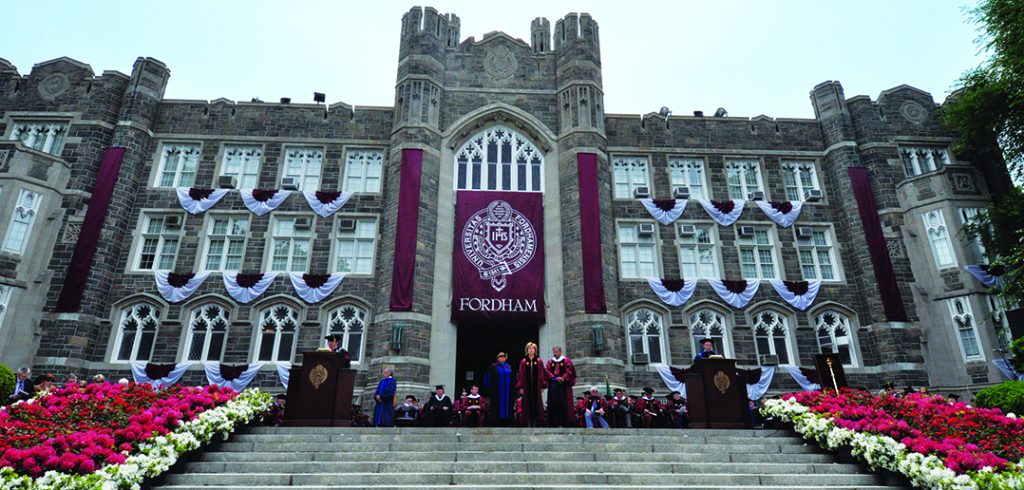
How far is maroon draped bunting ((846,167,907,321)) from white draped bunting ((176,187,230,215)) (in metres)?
23.4

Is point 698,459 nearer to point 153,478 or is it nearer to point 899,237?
point 153,478

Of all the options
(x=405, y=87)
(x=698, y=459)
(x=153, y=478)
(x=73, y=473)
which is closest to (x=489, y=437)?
(x=698, y=459)

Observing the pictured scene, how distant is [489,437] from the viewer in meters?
10.7

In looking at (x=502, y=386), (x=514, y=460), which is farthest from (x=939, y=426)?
(x=502, y=386)

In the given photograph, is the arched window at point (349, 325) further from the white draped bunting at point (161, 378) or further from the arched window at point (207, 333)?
the white draped bunting at point (161, 378)

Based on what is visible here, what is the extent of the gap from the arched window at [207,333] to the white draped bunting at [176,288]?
0.66 m

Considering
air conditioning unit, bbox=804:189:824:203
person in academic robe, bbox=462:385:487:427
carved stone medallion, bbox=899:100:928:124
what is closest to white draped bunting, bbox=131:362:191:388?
person in academic robe, bbox=462:385:487:427

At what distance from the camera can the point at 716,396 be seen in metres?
12.3

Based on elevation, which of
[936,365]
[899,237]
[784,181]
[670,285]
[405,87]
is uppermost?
[405,87]

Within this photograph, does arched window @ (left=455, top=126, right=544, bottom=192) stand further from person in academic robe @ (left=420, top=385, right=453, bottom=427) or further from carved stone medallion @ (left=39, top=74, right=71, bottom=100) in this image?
carved stone medallion @ (left=39, top=74, right=71, bottom=100)

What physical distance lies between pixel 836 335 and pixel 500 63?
1626 cm

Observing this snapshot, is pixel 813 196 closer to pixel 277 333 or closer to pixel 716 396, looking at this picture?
pixel 716 396

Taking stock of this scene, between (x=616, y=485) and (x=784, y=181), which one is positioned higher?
(x=784, y=181)

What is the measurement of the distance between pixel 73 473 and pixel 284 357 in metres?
11.8
